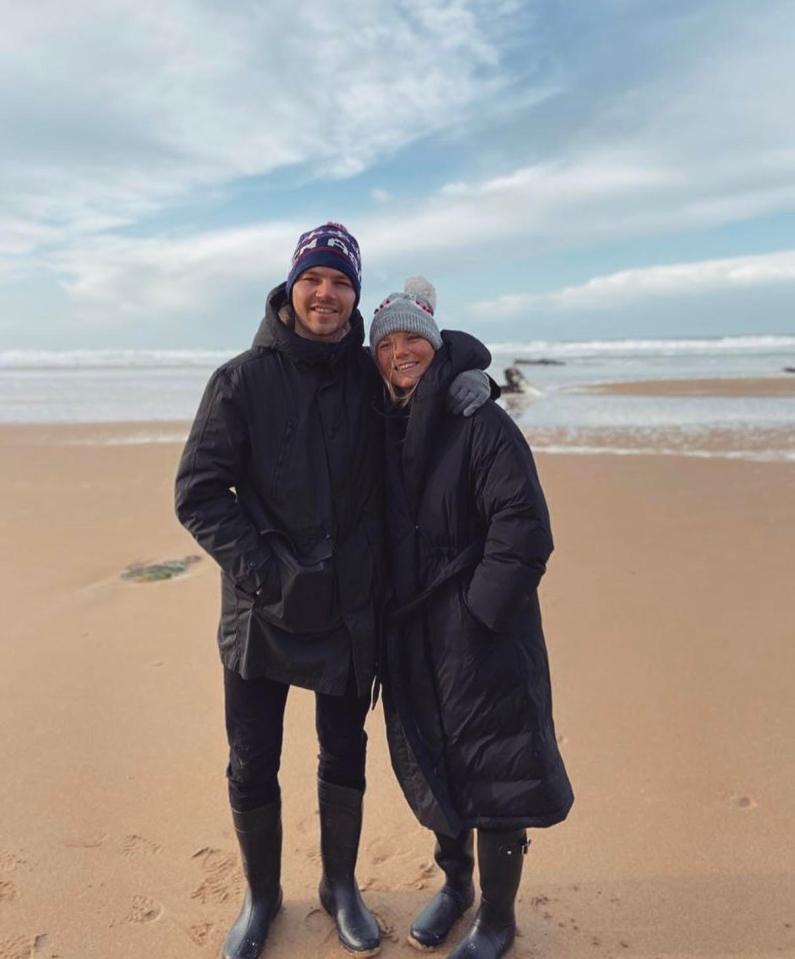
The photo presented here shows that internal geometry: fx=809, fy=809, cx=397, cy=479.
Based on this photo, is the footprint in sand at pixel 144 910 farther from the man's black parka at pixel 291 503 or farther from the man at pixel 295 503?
the man's black parka at pixel 291 503

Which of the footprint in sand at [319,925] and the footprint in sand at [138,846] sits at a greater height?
the footprint in sand at [138,846]

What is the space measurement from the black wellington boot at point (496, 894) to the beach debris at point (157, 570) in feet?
12.2

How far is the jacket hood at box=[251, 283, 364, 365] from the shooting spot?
230cm

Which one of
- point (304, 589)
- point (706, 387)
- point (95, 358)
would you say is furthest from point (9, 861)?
point (95, 358)

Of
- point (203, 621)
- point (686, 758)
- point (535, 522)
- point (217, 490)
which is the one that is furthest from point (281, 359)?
point (203, 621)

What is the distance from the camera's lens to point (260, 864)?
2.52 metres

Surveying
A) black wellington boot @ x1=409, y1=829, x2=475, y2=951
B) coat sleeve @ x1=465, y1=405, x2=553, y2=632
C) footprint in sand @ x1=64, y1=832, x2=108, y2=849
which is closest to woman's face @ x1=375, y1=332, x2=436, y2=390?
coat sleeve @ x1=465, y1=405, x2=553, y2=632

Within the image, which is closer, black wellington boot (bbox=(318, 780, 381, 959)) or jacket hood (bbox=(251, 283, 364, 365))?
jacket hood (bbox=(251, 283, 364, 365))

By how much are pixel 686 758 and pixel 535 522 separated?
169cm

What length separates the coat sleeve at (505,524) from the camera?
7.14 ft

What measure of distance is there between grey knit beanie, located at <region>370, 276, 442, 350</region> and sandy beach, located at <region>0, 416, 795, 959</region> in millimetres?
1805

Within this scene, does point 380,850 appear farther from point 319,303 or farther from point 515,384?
point 515,384

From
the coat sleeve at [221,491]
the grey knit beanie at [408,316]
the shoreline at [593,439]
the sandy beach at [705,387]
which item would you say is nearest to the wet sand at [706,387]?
the sandy beach at [705,387]

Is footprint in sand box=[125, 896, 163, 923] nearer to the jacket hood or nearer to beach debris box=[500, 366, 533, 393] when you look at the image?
the jacket hood
